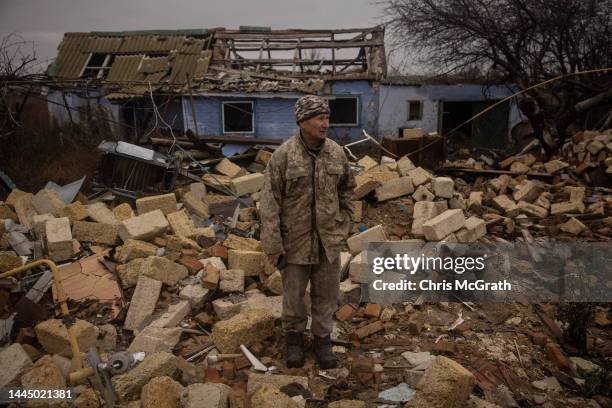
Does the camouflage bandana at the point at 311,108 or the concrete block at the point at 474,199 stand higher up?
the camouflage bandana at the point at 311,108

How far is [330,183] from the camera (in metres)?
3.31

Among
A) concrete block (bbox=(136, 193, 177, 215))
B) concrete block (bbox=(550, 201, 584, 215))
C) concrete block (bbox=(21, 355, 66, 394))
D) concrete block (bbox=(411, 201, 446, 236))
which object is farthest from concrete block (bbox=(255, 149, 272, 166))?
concrete block (bbox=(21, 355, 66, 394))

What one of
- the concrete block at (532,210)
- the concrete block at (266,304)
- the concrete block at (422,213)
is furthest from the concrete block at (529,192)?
the concrete block at (266,304)

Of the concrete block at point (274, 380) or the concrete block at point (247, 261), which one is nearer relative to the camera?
the concrete block at point (274, 380)

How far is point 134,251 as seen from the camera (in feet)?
16.0

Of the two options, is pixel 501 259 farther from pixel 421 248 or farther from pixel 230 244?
pixel 230 244

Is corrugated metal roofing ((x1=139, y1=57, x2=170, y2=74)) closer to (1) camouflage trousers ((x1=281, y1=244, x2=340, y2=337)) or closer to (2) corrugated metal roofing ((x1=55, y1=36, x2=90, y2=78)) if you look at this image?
(2) corrugated metal roofing ((x1=55, y1=36, x2=90, y2=78))

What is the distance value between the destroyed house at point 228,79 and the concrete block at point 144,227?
9.15 m

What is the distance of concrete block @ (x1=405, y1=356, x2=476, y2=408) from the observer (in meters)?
2.81

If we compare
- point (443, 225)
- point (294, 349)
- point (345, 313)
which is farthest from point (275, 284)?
point (443, 225)

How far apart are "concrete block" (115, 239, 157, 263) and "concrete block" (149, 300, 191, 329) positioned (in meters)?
0.92

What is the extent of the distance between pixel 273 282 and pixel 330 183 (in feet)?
5.45

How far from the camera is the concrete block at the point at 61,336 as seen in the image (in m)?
3.70

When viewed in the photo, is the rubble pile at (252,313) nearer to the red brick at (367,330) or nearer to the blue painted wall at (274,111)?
the red brick at (367,330)
